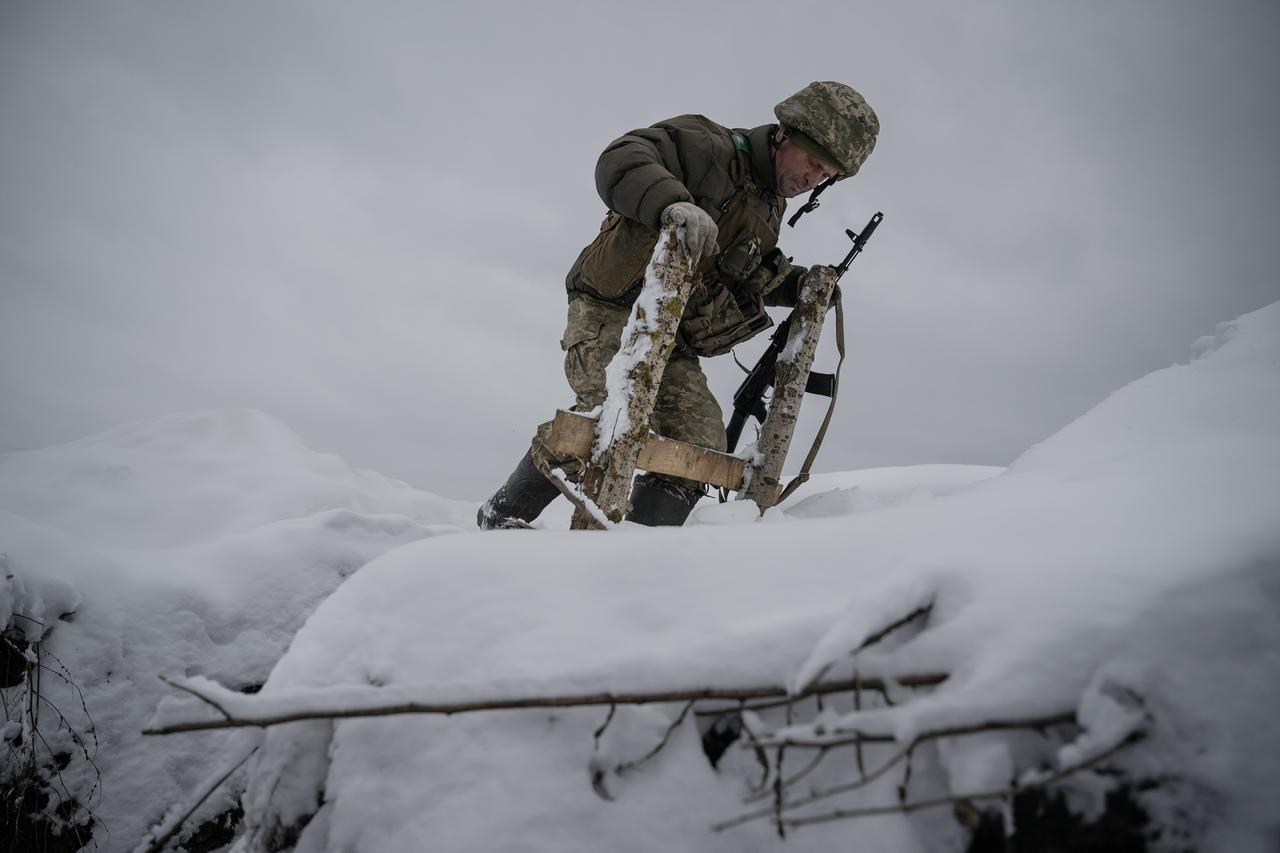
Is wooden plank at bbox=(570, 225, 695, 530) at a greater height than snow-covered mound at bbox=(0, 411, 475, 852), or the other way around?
wooden plank at bbox=(570, 225, 695, 530)

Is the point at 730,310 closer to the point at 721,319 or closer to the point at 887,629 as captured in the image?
the point at 721,319

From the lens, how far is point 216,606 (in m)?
2.24

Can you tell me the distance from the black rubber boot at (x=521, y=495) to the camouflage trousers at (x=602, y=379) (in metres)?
0.45

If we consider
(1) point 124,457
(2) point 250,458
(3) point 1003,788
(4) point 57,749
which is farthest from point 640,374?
(1) point 124,457

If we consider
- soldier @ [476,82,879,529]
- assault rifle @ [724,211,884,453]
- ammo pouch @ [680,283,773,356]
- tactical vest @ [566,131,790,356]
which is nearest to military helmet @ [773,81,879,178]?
soldier @ [476,82,879,529]

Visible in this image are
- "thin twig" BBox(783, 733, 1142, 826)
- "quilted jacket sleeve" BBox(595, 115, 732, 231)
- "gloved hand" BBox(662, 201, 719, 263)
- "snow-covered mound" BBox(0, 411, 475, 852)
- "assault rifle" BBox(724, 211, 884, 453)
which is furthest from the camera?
"assault rifle" BBox(724, 211, 884, 453)

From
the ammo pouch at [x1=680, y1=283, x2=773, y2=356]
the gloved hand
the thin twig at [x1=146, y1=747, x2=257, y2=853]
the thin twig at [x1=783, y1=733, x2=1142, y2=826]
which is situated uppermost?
the ammo pouch at [x1=680, y1=283, x2=773, y2=356]

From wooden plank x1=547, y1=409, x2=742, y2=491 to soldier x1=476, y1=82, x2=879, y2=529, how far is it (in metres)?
0.18

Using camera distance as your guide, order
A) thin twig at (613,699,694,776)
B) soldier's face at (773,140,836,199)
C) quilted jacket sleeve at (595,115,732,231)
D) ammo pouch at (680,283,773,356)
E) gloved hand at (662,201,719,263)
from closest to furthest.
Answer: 1. thin twig at (613,699,694,776)
2. gloved hand at (662,201,719,263)
3. quilted jacket sleeve at (595,115,732,231)
4. soldier's face at (773,140,836,199)
5. ammo pouch at (680,283,773,356)

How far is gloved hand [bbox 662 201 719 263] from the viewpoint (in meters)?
2.37

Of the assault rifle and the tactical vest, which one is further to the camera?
A: the assault rifle

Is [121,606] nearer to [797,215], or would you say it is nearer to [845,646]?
[845,646]

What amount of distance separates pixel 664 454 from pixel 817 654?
6.55 feet

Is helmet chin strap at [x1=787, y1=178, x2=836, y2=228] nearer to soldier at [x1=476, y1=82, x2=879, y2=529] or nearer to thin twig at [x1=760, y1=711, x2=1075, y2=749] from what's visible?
soldier at [x1=476, y1=82, x2=879, y2=529]
